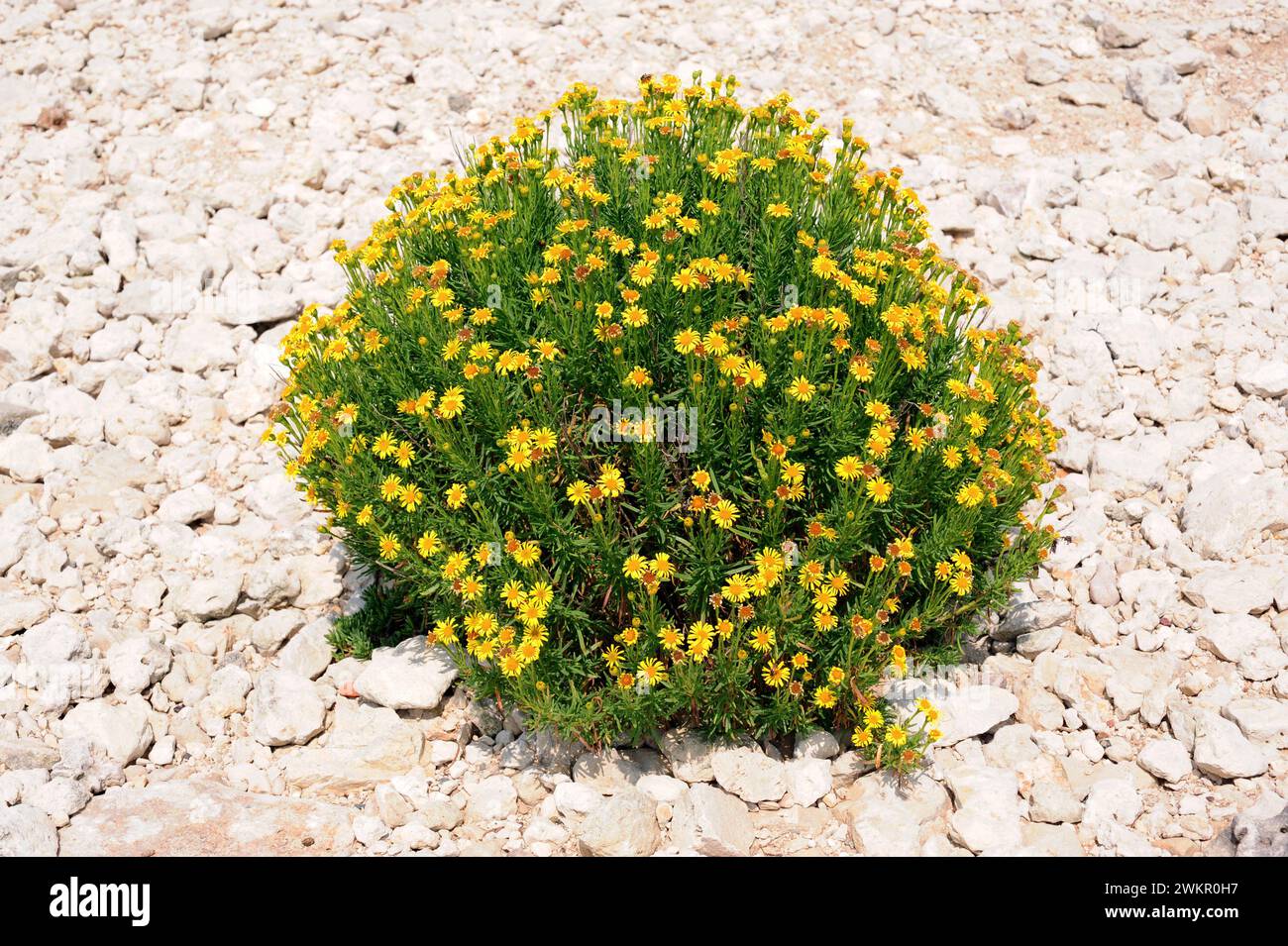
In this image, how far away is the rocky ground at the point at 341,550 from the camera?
160 inches

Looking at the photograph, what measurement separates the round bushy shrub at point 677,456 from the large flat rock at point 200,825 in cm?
78

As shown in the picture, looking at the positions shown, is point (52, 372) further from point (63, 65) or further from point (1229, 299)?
point (1229, 299)

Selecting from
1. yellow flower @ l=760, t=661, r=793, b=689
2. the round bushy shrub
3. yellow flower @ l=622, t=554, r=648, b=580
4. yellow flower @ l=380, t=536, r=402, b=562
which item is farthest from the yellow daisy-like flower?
yellow flower @ l=380, t=536, r=402, b=562

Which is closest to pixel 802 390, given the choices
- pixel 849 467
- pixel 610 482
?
pixel 849 467

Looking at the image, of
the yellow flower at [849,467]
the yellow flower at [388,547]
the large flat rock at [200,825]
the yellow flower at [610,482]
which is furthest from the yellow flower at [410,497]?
the yellow flower at [849,467]

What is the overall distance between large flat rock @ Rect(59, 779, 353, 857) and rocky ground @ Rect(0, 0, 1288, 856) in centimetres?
1

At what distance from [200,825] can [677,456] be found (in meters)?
2.26

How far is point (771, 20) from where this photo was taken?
854 cm

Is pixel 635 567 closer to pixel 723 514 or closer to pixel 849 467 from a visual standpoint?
pixel 723 514

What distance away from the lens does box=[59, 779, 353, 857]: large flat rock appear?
3904 millimetres

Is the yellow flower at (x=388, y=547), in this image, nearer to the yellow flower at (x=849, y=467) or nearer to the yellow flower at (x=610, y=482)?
the yellow flower at (x=610, y=482)

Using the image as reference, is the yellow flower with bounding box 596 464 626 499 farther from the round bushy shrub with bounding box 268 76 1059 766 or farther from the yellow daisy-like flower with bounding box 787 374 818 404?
the yellow daisy-like flower with bounding box 787 374 818 404

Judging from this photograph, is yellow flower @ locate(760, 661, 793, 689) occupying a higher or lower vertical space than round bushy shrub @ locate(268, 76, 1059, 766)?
lower

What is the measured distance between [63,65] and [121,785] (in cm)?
640
